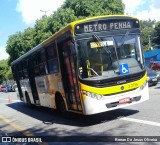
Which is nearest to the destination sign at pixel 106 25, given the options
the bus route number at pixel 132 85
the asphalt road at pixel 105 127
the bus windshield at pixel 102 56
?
Answer: the bus windshield at pixel 102 56

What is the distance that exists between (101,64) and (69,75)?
1.39m

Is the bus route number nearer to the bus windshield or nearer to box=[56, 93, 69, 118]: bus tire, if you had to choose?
the bus windshield

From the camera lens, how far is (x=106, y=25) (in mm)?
10211

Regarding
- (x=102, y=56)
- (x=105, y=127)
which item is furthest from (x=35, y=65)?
(x=105, y=127)

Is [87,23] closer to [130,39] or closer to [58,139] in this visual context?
[130,39]

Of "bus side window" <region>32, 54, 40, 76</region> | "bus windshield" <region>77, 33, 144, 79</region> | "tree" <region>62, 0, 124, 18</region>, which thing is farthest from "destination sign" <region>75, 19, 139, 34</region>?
"tree" <region>62, 0, 124, 18</region>

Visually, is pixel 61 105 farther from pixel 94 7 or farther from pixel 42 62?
pixel 94 7

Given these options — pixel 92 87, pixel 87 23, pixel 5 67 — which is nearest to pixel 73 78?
pixel 92 87

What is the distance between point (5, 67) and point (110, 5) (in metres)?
65.6

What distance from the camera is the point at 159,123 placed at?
884cm

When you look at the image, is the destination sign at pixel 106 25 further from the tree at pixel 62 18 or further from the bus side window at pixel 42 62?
the tree at pixel 62 18

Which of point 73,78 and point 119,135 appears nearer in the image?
point 119,135

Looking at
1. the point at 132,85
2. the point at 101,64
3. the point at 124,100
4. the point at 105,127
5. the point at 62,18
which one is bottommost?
the point at 105,127

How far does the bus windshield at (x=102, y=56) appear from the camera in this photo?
9.73 m
